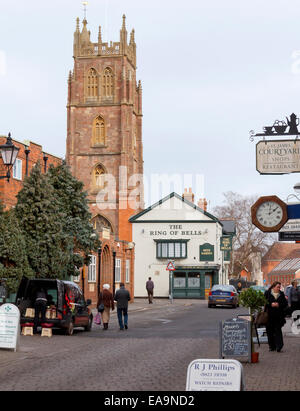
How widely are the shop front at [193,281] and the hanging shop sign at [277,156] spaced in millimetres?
48314

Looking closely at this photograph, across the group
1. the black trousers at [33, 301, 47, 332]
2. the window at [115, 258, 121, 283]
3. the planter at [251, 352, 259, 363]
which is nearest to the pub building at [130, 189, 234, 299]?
the window at [115, 258, 121, 283]

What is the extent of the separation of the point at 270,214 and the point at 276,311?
2323mm

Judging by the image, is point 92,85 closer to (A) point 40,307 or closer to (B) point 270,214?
(A) point 40,307

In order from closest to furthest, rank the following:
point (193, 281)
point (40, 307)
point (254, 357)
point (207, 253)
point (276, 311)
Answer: point (254, 357) < point (276, 311) < point (40, 307) < point (193, 281) < point (207, 253)

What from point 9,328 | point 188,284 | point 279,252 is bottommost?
point 9,328

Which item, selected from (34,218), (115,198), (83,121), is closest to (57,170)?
(34,218)

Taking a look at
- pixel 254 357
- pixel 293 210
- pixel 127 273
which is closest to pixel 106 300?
pixel 293 210

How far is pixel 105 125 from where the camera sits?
252 ft

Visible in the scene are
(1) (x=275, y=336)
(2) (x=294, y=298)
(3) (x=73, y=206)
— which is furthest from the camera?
(3) (x=73, y=206)

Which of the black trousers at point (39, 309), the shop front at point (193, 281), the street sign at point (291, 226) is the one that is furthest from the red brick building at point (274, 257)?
the street sign at point (291, 226)

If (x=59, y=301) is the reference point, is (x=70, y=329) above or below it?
below

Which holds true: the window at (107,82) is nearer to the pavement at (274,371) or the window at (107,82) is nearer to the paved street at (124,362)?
the paved street at (124,362)

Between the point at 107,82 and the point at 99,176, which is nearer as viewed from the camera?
the point at 99,176
